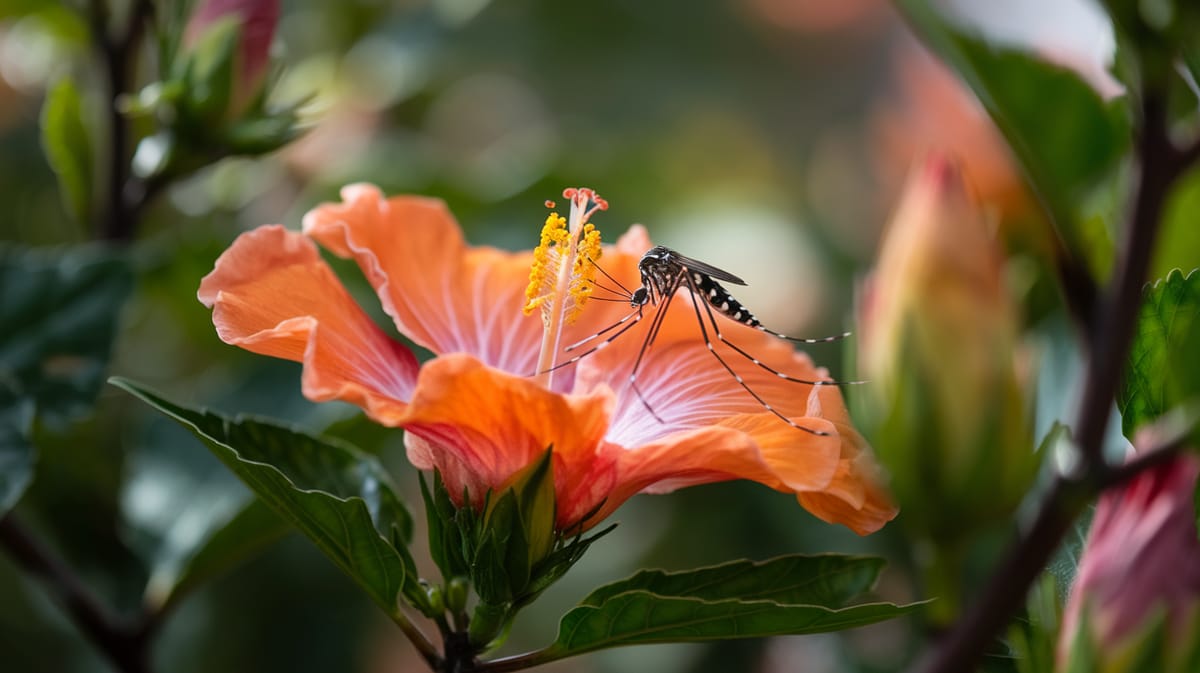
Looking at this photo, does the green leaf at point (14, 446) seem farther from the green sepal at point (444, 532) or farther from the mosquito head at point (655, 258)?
the mosquito head at point (655, 258)

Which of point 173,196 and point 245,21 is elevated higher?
point 245,21

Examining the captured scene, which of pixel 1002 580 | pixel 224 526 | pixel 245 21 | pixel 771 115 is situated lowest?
pixel 771 115

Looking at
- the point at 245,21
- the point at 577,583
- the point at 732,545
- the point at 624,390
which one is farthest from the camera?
the point at 577,583

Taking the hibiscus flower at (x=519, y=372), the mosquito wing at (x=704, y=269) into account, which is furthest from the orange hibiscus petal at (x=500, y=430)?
the mosquito wing at (x=704, y=269)

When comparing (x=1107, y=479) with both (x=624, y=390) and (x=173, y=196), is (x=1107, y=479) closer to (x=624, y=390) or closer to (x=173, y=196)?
(x=624, y=390)

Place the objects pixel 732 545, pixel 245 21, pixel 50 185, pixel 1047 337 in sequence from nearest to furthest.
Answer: pixel 245 21 → pixel 1047 337 → pixel 732 545 → pixel 50 185

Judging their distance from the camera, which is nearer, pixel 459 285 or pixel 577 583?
pixel 459 285

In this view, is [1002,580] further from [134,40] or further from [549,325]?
[134,40]

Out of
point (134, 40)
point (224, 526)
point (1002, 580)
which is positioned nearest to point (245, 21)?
point (134, 40)

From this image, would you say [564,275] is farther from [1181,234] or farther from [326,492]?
[1181,234]
